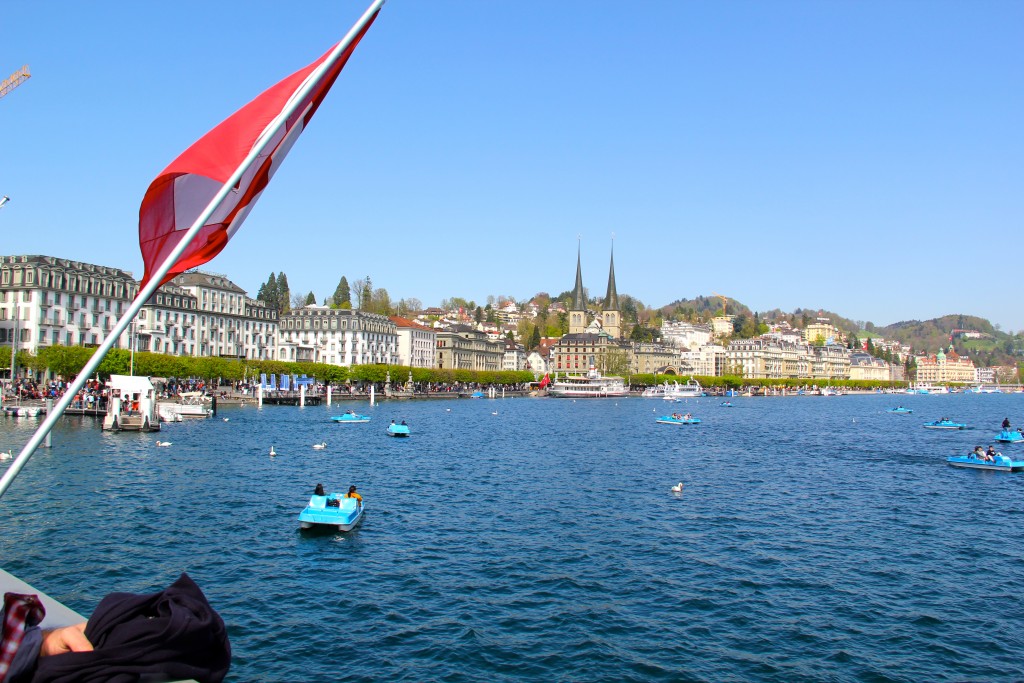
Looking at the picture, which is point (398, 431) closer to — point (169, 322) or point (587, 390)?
point (169, 322)

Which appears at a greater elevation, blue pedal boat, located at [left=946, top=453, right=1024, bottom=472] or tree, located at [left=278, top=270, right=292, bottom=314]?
tree, located at [left=278, top=270, right=292, bottom=314]

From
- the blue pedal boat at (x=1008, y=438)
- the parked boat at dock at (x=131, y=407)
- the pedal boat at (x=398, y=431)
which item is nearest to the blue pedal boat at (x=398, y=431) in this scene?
the pedal boat at (x=398, y=431)

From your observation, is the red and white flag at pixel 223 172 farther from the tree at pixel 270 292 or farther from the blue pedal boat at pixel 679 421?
the tree at pixel 270 292

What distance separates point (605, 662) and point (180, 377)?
9733cm

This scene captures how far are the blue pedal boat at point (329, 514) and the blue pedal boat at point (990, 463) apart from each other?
128 ft

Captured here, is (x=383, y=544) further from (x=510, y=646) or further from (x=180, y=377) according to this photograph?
(x=180, y=377)

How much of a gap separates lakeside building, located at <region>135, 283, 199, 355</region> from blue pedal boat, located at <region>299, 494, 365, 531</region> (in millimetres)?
89853

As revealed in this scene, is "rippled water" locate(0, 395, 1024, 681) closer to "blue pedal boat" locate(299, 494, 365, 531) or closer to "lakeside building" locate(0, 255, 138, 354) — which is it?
"blue pedal boat" locate(299, 494, 365, 531)

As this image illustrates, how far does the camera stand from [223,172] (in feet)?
28.4

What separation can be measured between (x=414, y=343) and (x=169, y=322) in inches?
2669

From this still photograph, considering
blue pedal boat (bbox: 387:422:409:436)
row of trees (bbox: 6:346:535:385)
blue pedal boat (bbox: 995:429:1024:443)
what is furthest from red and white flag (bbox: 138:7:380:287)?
row of trees (bbox: 6:346:535:385)

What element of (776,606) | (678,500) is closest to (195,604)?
(776,606)

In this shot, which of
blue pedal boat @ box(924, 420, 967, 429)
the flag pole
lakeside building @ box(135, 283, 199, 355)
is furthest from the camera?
lakeside building @ box(135, 283, 199, 355)

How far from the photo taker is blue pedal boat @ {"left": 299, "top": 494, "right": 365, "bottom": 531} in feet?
87.8
